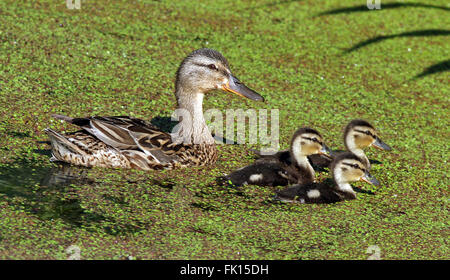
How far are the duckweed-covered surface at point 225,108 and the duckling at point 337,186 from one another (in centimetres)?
9

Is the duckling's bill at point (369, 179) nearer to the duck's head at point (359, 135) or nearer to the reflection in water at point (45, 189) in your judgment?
the duck's head at point (359, 135)

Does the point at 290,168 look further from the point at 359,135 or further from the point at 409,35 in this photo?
the point at 409,35

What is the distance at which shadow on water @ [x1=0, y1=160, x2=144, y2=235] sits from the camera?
521 centimetres

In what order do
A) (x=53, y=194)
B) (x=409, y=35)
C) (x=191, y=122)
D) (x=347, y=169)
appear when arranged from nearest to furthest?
(x=53, y=194)
(x=347, y=169)
(x=191, y=122)
(x=409, y=35)

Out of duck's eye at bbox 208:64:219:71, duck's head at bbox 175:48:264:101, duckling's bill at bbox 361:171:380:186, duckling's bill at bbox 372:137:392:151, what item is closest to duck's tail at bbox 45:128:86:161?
duck's head at bbox 175:48:264:101

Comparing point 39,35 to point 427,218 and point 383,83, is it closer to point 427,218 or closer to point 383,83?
point 383,83

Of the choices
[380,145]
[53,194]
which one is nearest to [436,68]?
[380,145]

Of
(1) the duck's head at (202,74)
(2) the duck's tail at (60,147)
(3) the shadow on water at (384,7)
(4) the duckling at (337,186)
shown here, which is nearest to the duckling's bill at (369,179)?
(4) the duckling at (337,186)

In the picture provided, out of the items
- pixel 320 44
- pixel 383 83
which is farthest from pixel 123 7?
pixel 383 83

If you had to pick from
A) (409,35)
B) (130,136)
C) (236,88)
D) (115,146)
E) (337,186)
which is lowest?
(337,186)

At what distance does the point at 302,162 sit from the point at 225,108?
1.88 m

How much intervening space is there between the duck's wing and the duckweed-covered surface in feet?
0.61

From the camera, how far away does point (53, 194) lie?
5621 millimetres

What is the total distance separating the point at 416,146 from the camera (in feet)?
24.8
